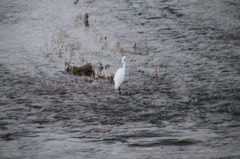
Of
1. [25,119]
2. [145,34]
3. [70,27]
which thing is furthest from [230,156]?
[70,27]

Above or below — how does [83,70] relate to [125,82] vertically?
above

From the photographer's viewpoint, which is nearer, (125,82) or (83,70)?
(125,82)

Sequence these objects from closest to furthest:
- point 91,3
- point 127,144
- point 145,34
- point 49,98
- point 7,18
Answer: point 127,144, point 49,98, point 145,34, point 7,18, point 91,3

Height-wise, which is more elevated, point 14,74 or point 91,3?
point 91,3

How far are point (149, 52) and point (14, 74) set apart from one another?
6343 millimetres

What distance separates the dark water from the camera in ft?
31.6

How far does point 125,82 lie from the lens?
1469cm

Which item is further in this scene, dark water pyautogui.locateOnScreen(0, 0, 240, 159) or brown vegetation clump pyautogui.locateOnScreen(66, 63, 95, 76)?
brown vegetation clump pyautogui.locateOnScreen(66, 63, 95, 76)

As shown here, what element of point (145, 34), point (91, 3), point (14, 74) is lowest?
point (14, 74)

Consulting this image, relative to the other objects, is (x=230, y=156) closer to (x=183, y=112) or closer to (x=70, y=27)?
(x=183, y=112)

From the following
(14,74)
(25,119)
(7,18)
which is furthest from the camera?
(7,18)

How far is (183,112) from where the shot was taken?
466 inches

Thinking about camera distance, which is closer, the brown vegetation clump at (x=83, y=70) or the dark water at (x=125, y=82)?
the dark water at (x=125, y=82)

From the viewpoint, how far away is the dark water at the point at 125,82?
9.62m
